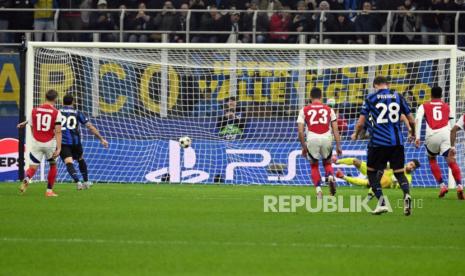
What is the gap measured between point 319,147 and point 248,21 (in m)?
8.58

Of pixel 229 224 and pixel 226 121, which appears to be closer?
pixel 229 224

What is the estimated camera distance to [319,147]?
20219 millimetres

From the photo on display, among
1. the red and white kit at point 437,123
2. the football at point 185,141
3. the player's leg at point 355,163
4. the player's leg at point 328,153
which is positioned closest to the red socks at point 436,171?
the red and white kit at point 437,123

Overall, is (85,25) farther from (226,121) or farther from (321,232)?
(321,232)

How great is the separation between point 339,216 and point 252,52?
1069cm

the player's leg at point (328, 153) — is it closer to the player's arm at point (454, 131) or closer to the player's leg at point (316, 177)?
the player's leg at point (316, 177)

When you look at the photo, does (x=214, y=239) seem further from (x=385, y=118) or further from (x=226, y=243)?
(x=385, y=118)

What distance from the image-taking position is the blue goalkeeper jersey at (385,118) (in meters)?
16.3

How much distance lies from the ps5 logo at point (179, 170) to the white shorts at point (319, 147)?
6326 mm

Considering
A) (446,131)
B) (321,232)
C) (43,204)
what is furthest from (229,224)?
(446,131)

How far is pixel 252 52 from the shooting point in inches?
1040

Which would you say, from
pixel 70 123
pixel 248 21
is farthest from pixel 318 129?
pixel 248 21

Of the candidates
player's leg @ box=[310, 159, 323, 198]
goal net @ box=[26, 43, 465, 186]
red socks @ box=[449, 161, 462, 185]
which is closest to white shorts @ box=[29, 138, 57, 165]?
player's leg @ box=[310, 159, 323, 198]

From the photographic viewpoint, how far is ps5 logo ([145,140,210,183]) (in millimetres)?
26203
